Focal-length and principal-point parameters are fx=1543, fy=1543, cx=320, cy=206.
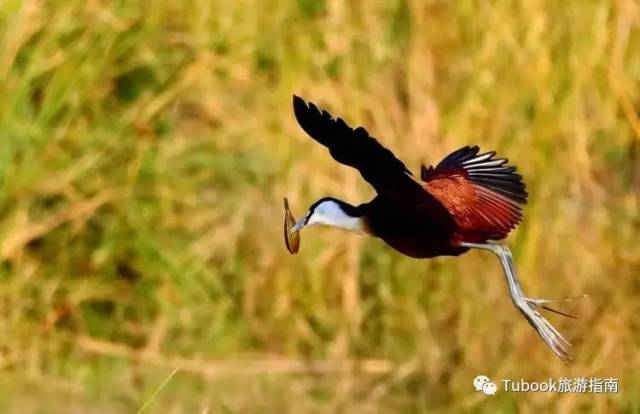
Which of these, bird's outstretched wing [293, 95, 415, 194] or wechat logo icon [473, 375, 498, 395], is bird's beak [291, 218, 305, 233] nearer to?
bird's outstretched wing [293, 95, 415, 194]

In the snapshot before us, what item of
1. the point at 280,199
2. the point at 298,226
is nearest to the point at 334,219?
the point at 298,226

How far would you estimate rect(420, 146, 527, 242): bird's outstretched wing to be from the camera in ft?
3.03

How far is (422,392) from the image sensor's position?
188cm

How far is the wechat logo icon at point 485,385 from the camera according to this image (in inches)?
67.2

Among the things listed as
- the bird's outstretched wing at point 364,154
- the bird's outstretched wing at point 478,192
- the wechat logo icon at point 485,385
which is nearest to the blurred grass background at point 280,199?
the wechat logo icon at point 485,385

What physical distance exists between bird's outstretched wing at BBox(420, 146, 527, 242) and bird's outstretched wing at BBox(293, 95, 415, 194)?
6 cm

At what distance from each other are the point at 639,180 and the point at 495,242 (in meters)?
1.10

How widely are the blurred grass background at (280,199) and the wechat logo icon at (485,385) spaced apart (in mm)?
30

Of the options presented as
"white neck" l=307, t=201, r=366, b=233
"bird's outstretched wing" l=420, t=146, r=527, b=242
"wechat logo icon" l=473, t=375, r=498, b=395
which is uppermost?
"bird's outstretched wing" l=420, t=146, r=527, b=242

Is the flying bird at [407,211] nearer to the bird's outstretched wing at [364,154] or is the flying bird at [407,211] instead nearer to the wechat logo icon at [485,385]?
the bird's outstretched wing at [364,154]

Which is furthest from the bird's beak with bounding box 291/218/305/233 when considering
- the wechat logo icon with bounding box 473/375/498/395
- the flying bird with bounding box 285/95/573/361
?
the wechat logo icon with bounding box 473/375/498/395

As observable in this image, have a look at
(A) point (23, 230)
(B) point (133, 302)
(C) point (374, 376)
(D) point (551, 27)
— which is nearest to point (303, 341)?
(C) point (374, 376)

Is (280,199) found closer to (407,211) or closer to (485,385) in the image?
(485,385)

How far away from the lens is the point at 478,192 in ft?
3.16
